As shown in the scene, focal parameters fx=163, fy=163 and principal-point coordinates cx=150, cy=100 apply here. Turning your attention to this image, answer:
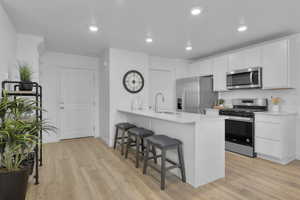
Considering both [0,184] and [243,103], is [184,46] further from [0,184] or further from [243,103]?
[0,184]

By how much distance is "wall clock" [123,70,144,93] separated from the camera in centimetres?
423

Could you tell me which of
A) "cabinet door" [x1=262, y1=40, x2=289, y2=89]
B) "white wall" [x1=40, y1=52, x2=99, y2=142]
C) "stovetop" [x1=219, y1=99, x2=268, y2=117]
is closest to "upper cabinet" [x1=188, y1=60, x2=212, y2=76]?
"stovetop" [x1=219, y1=99, x2=268, y2=117]

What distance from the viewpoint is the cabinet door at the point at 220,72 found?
4164mm

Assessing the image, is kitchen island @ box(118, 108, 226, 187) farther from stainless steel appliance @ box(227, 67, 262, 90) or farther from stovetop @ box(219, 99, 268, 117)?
stainless steel appliance @ box(227, 67, 262, 90)

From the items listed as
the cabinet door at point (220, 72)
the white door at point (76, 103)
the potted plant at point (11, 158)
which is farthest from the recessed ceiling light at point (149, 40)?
the potted plant at point (11, 158)

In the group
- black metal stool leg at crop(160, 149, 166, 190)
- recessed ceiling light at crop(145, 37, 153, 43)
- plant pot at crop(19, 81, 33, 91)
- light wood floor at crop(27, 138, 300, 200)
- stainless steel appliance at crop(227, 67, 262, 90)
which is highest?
recessed ceiling light at crop(145, 37, 153, 43)

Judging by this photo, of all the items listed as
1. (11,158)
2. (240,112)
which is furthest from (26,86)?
(240,112)

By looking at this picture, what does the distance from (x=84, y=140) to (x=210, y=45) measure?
165 inches

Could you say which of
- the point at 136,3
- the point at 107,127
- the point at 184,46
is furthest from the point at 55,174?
the point at 184,46

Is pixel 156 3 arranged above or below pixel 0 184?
above

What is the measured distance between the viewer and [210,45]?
4.01 metres

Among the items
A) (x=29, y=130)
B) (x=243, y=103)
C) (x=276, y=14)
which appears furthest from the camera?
(x=243, y=103)

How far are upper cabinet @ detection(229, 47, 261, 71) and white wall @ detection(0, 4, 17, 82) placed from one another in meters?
4.39

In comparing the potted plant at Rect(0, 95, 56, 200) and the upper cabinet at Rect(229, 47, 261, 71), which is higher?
the upper cabinet at Rect(229, 47, 261, 71)
